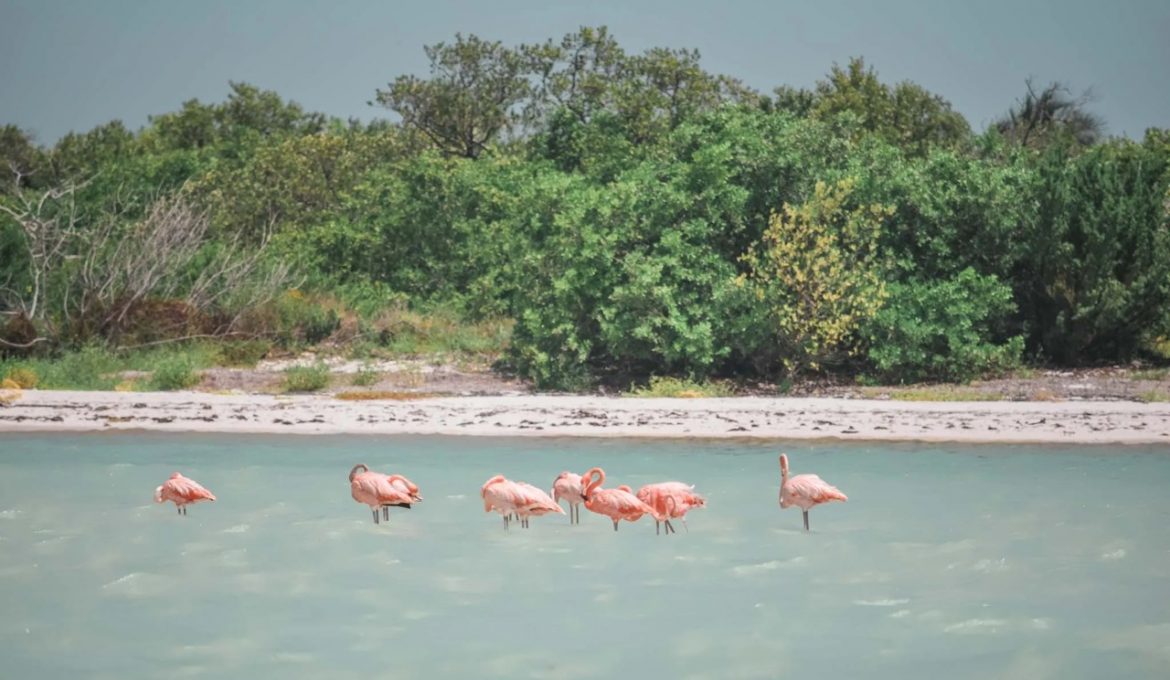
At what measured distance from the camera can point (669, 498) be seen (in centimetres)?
1081

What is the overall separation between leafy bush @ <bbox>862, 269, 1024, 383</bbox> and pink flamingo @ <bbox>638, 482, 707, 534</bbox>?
7259 millimetres

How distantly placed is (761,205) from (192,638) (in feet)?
37.9

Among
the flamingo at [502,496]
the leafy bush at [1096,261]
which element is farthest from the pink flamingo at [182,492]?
the leafy bush at [1096,261]

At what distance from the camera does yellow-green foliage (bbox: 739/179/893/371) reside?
17719mm

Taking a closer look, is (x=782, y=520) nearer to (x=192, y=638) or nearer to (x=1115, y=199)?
(x=192, y=638)

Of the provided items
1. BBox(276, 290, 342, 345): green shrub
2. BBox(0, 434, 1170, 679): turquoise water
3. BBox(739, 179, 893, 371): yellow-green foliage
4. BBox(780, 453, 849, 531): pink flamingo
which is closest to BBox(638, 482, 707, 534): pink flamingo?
BBox(0, 434, 1170, 679): turquoise water

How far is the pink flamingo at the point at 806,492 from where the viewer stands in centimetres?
1073

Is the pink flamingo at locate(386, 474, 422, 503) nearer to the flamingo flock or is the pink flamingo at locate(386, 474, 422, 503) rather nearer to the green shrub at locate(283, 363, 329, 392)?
the flamingo flock

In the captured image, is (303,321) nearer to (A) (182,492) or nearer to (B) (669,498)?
(A) (182,492)

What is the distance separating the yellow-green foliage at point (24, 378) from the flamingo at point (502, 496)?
9.05 meters

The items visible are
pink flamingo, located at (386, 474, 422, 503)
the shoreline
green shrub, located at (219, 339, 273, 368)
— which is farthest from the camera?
green shrub, located at (219, 339, 273, 368)

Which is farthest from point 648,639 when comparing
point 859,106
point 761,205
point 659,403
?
point 859,106

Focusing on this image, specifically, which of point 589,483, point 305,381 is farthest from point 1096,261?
point 589,483

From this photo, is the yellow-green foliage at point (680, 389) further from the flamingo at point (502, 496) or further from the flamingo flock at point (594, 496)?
the flamingo at point (502, 496)
